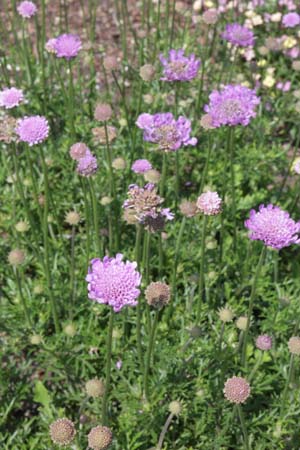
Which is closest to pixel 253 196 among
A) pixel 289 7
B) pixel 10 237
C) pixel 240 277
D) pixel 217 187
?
pixel 217 187

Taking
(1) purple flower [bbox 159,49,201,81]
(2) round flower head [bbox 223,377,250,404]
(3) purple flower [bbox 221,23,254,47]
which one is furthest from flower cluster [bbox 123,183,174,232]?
(3) purple flower [bbox 221,23,254,47]

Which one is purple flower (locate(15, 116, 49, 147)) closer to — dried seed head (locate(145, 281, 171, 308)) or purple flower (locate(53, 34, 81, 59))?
purple flower (locate(53, 34, 81, 59))

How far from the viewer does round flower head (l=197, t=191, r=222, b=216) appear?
2150 millimetres

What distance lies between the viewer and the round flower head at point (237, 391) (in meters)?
1.93

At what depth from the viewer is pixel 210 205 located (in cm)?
215

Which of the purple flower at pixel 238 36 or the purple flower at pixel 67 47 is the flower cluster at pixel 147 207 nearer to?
the purple flower at pixel 67 47

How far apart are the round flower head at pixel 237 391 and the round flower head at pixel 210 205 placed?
57 centimetres

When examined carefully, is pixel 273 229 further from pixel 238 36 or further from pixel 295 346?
pixel 238 36

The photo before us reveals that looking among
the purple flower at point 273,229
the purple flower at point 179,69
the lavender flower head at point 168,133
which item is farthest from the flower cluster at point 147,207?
the purple flower at point 179,69

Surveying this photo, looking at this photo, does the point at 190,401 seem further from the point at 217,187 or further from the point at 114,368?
the point at 217,187

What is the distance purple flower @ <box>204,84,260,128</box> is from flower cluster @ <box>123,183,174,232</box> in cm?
63

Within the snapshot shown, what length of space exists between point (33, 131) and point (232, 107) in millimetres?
807

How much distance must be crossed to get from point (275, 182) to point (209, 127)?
1196 millimetres

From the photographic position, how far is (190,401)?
2.50m
